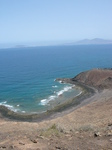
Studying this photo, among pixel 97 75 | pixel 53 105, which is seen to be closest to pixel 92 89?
pixel 97 75

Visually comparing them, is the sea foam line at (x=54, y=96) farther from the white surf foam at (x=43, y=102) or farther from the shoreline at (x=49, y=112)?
the shoreline at (x=49, y=112)

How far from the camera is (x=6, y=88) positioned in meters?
80.6

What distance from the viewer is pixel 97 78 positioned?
82.2 meters

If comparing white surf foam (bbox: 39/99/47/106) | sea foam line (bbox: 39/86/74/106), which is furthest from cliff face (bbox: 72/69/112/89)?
white surf foam (bbox: 39/99/47/106)

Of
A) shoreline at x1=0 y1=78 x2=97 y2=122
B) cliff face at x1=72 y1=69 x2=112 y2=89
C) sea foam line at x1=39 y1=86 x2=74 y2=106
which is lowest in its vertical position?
shoreline at x1=0 y1=78 x2=97 y2=122

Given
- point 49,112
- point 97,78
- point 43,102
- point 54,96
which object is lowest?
point 49,112

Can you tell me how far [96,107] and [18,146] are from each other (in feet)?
123

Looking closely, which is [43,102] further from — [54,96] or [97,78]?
[97,78]

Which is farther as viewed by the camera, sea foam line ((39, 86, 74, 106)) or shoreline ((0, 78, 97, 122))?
sea foam line ((39, 86, 74, 106))

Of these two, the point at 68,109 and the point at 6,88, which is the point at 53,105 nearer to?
the point at 68,109

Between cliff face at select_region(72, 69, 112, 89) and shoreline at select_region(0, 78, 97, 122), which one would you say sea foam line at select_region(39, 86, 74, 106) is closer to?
shoreline at select_region(0, 78, 97, 122)

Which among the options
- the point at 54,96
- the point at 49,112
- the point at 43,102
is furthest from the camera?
the point at 54,96

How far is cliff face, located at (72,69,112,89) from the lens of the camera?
7630 cm

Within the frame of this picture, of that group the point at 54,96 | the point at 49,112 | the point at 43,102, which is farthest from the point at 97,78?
the point at 49,112
